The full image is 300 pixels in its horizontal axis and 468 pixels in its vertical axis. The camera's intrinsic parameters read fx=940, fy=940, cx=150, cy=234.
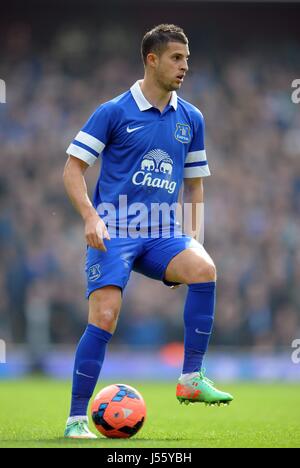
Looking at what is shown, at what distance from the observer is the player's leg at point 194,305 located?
585cm

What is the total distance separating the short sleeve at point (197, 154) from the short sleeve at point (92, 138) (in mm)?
712

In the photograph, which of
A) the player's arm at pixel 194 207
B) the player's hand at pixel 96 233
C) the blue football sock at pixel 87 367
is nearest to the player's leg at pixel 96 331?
the blue football sock at pixel 87 367

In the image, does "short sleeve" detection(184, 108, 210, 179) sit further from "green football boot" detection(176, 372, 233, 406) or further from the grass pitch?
the grass pitch

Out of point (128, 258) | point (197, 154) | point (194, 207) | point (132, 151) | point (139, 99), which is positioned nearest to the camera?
point (128, 258)

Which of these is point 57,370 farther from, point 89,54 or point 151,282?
point 89,54

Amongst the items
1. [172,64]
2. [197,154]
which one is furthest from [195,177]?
[172,64]

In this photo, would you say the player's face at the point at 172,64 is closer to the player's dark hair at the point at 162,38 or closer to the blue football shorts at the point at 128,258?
the player's dark hair at the point at 162,38

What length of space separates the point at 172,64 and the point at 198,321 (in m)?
1.66

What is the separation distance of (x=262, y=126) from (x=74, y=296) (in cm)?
518

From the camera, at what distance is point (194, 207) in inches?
257

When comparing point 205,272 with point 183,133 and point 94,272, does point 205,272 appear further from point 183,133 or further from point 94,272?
point 183,133

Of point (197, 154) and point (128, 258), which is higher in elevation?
point (197, 154)

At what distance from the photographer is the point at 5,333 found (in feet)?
48.7
